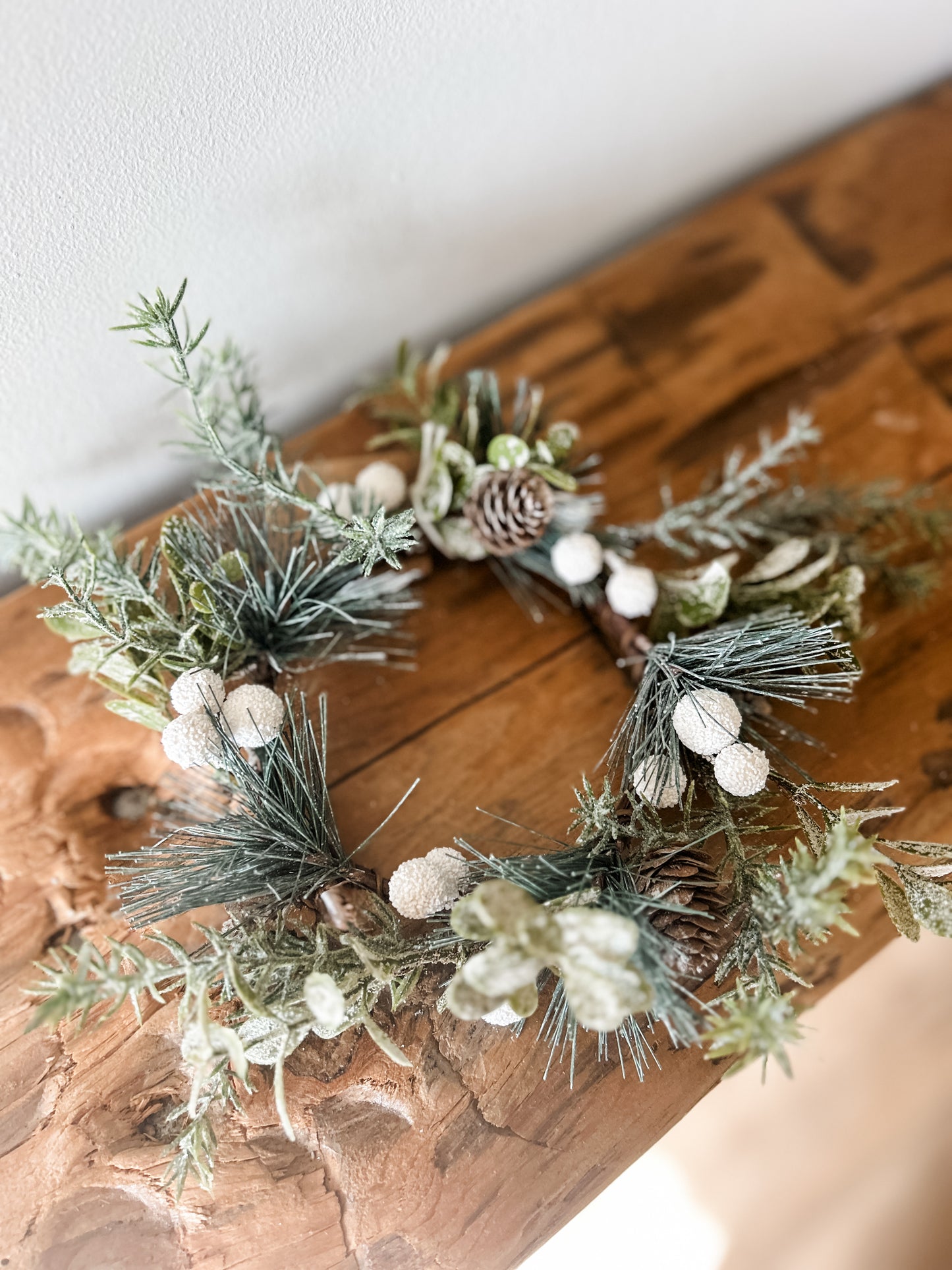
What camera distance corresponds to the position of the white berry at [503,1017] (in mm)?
527

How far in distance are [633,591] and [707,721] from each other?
0.45 feet

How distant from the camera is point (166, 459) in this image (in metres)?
0.76

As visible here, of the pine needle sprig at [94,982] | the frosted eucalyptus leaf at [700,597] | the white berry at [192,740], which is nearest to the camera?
the pine needle sprig at [94,982]

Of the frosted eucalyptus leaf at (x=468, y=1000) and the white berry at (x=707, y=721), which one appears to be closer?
the frosted eucalyptus leaf at (x=468, y=1000)

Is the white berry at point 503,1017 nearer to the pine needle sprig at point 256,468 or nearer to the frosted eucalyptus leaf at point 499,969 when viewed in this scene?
the frosted eucalyptus leaf at point 499,969

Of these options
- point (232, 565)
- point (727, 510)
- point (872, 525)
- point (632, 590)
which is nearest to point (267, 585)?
point (232, 565)

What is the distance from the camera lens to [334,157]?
65 cm

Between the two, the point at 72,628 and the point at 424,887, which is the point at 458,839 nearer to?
the point at 424,887

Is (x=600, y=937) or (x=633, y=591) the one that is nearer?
(x=600, y=937)

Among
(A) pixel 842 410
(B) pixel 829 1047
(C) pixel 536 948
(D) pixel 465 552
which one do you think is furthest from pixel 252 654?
(B) pixel 829 1047

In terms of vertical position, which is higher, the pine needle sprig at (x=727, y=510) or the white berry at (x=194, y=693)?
the white berry at (x=194, y=693)

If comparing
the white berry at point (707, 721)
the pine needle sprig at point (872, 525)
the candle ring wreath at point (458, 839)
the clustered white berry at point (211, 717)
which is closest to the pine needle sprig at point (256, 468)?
the candle ring wreath at point (458, 839)

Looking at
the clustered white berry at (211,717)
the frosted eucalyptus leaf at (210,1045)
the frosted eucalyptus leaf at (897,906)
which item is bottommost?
the frosted eucalyptus leaf at (897,906)

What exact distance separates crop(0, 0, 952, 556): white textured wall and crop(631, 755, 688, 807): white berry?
48cm
